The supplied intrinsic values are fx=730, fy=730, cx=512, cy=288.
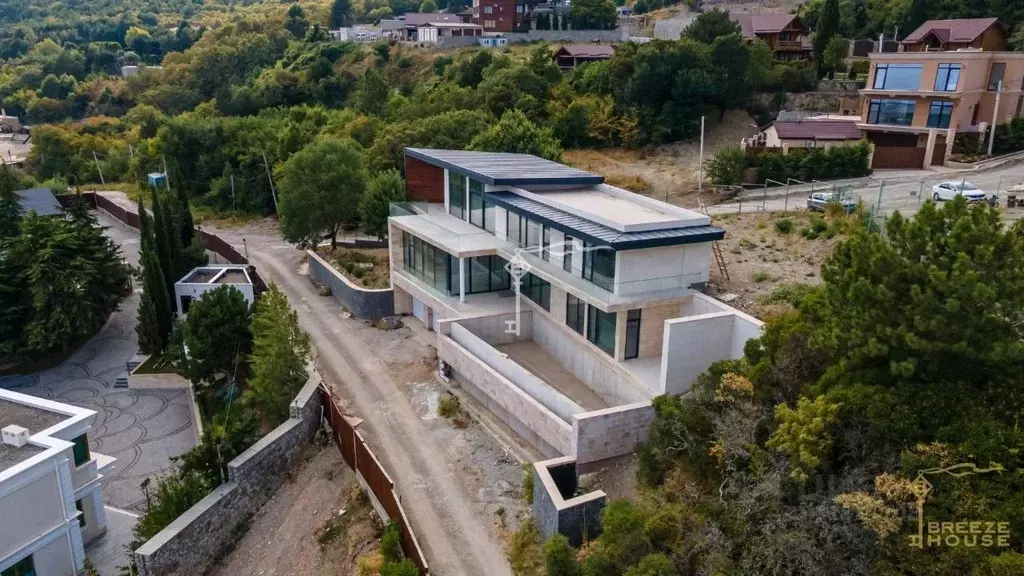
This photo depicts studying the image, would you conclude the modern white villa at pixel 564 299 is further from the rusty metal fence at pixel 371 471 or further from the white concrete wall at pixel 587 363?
the rusty metal fence at pixel 371 471

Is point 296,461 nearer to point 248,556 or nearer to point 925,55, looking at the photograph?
point 248,556

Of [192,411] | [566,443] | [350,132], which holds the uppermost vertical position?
[350,132]

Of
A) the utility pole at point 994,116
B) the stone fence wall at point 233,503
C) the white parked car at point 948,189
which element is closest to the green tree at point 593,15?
the utility pole at point 994,116

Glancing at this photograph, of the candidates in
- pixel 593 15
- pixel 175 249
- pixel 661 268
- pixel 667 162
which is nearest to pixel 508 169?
pixel 661 268

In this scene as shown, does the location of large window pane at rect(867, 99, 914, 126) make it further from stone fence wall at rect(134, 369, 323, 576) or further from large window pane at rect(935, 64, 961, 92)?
stone fence wall at rect(134, 369, 323, 576)

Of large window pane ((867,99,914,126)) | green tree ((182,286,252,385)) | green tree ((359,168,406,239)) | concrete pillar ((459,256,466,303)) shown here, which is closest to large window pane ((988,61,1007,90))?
large window pane ((867,99,914,126))

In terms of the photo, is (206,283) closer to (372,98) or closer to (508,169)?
(508,169)

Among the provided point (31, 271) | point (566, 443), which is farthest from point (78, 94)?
point (566, 443)
